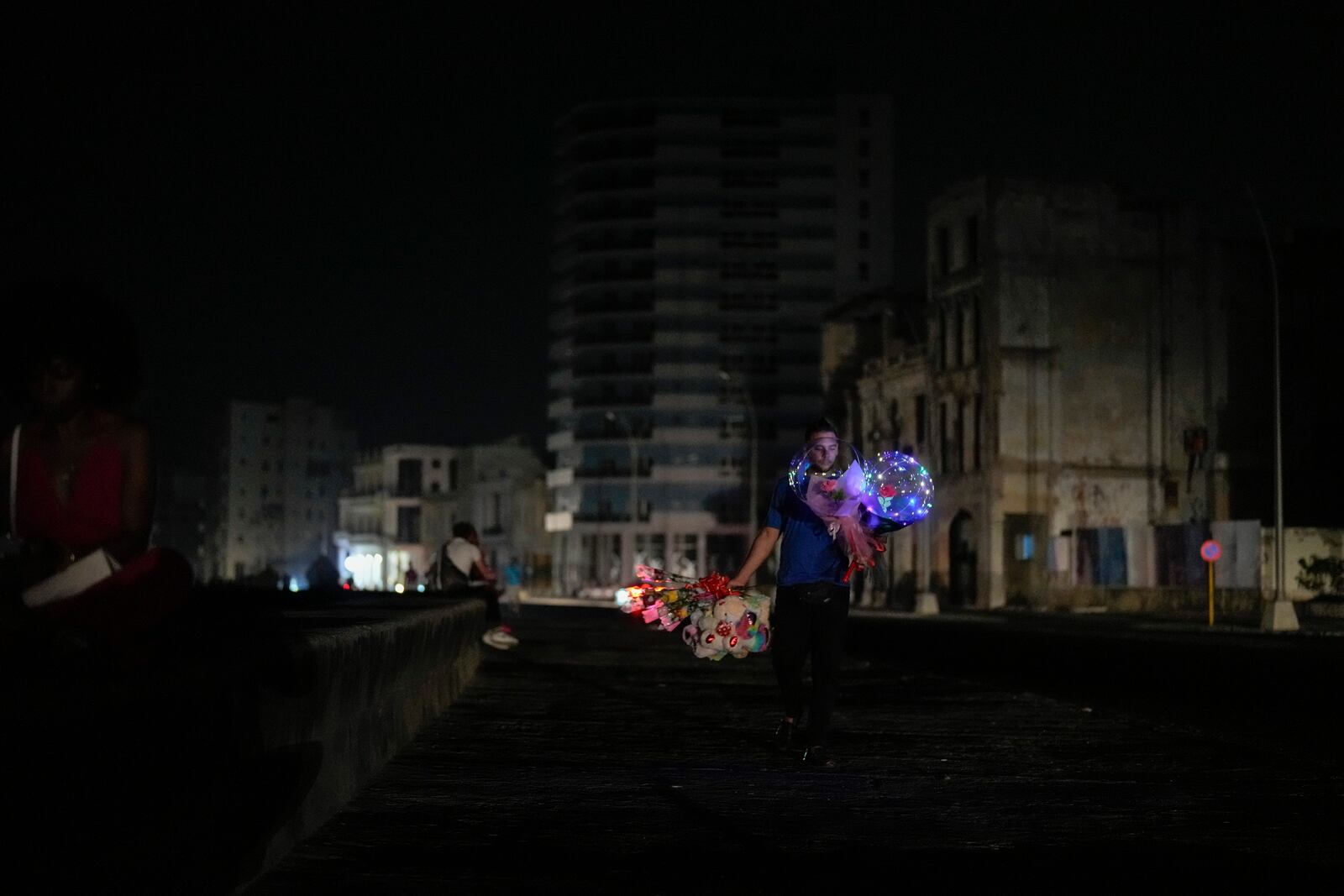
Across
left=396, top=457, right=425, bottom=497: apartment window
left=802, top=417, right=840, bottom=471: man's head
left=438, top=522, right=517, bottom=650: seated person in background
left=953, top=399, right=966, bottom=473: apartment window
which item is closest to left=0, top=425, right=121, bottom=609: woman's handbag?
left=802, top=417, right=840, bottom=471: man's head

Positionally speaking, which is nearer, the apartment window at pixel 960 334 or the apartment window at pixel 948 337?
the apartment window at pixel 960 334

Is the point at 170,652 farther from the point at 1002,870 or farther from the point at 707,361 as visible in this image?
the point at 707,361

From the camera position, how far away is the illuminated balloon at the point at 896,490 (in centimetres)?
1070

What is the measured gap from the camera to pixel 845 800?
909 centimetres

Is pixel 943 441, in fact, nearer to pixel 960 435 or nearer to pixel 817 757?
pixel 960 435

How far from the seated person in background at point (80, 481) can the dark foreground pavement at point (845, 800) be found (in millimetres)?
1831

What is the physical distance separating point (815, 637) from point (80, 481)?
607cm

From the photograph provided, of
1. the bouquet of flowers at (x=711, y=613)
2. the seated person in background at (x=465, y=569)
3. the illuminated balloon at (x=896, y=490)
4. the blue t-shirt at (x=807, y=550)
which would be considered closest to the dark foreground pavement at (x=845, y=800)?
the bouquet of flowers at (x=711, y=613)

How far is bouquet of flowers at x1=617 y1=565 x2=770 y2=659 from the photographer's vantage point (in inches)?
439

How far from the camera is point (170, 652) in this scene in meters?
5.83

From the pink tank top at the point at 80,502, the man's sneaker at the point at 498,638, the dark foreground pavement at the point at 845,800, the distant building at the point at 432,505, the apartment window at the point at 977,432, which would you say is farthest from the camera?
the distant building at the point at 432,505

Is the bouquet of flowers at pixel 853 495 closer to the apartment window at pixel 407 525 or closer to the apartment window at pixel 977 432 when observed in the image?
the apartment window at pixel 977 432

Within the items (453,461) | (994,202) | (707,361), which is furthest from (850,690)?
(453,461)

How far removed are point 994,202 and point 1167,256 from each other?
686 centimetres
